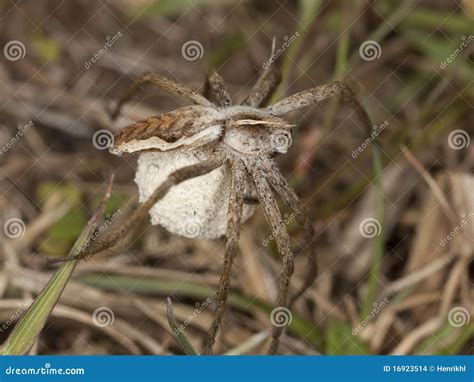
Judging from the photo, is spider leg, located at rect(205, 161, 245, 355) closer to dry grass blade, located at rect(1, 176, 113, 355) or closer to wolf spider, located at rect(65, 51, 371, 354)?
wolf spider, located at rect(65, 51, 371, 354)

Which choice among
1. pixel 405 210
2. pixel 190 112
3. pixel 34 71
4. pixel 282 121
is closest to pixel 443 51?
pixel 405 210

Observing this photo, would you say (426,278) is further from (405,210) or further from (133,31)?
(133,31)

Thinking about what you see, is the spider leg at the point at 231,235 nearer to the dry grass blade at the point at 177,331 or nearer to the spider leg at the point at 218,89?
the dry grass blade at the point at 177,331

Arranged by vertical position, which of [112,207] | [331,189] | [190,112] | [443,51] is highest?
[443,51]

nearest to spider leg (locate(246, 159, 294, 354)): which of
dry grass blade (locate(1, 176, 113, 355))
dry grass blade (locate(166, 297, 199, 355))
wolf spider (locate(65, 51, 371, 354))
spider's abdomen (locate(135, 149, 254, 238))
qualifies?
wolf spider (locate(65, 51, 371, 354))

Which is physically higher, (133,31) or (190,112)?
(133,31)

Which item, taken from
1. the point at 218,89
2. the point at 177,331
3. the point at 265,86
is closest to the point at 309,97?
the point at 265,86
